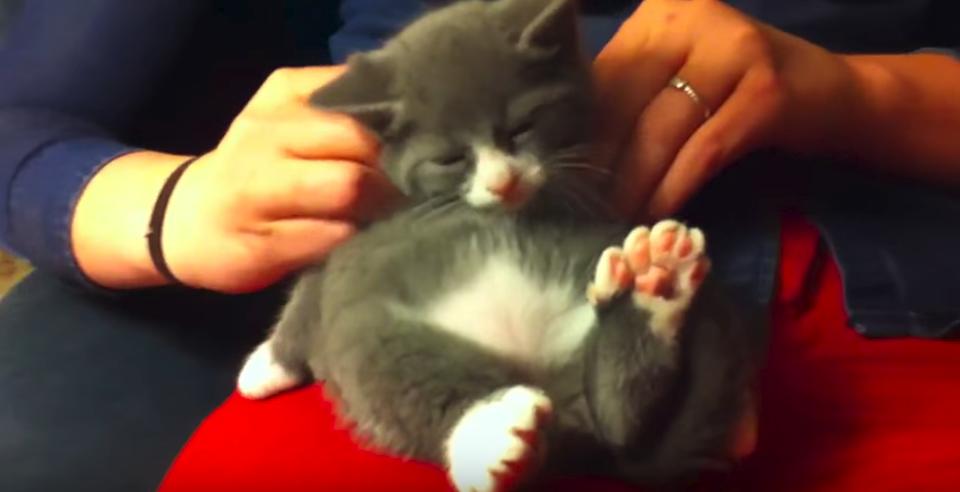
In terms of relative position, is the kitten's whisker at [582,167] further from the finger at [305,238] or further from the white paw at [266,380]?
the white paw at [266,380]

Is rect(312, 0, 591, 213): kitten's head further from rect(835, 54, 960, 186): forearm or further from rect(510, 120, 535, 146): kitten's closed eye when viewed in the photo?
rect(835, 54, 960, 186): forearm

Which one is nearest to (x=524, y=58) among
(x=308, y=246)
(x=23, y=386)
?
(x=308, y=246)

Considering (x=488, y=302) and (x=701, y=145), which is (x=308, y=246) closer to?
(x=488, y=302)

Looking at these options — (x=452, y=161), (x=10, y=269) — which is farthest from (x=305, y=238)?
(x=10, y=269)

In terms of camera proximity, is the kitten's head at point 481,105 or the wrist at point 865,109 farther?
the wrist at point 865,109

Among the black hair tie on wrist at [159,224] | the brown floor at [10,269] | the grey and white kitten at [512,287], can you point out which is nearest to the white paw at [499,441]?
the grey and white kitten at [512,287]

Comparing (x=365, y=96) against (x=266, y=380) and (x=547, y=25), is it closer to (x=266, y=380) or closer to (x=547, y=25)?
(x=547, y=25)

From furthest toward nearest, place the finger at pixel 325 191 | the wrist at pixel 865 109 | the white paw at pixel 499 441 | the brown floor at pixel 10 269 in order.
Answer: the brown floor at pixel 10 269, the wrist at pixel 865 109, the finger at pixel 325 191, the white paw at pixel 499 441
